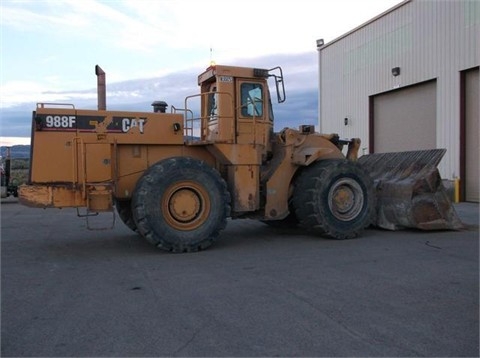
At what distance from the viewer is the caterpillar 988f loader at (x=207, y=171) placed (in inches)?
338

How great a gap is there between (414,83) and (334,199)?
11378 millimetres

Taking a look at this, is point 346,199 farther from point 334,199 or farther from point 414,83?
point 414,83

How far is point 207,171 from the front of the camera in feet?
29.6

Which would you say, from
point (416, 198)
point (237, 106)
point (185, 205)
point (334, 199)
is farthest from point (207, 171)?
point (416, 198)

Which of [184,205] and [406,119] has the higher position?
[406,119]

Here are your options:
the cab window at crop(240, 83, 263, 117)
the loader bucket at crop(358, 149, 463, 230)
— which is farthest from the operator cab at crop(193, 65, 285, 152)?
the loader bucket at crop(358, 149, 463, 230)

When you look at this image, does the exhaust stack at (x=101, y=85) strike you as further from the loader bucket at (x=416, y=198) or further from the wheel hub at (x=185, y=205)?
the loader bucket at (x=416, y=198)

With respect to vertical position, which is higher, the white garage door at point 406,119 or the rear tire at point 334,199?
the white garage door at point 406,119

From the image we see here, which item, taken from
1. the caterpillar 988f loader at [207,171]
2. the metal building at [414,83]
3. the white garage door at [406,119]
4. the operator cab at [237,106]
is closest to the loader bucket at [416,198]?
the caterpillar 988f loader at [207,171]

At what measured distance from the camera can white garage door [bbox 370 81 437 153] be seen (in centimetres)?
1938

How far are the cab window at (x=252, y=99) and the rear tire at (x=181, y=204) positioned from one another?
1.55 metres

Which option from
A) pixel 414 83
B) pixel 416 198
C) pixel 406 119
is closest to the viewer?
pixel 416 198

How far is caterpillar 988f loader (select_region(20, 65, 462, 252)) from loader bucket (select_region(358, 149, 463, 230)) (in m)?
0.03

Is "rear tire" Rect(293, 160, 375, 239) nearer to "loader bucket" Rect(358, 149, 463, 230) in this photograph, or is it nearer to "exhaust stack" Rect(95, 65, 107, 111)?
"loader bucket" Rect(358, 149, 463, 230)
